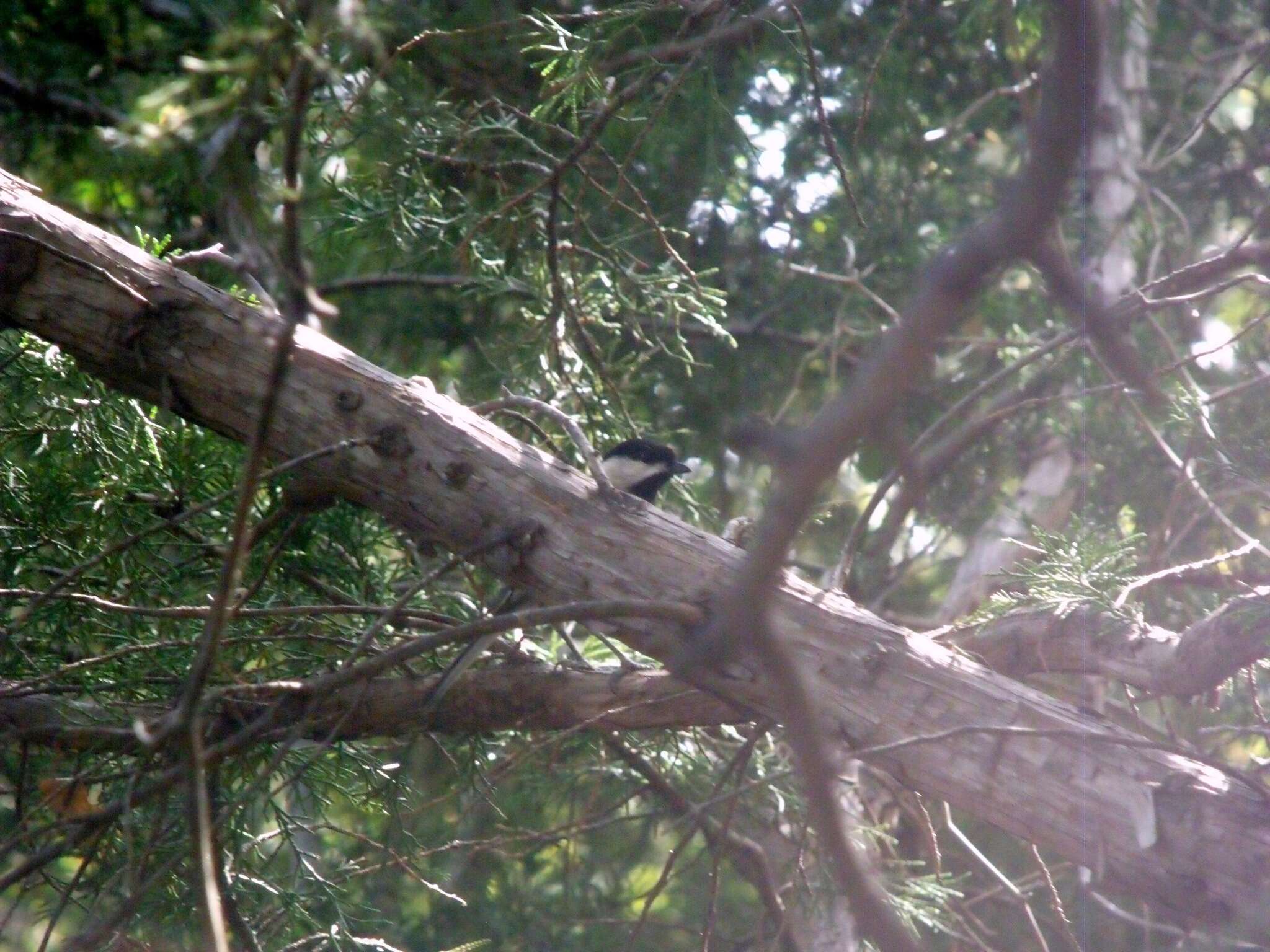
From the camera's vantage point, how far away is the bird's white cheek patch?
11.9 feet

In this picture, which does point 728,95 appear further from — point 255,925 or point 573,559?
point 255,925

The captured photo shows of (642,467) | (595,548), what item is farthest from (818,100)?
(595,548)

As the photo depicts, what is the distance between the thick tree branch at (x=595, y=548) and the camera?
2.27 m

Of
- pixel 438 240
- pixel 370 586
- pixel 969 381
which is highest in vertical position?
pixel 969 381

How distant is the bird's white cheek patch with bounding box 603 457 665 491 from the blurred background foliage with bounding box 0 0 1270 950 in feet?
0.61

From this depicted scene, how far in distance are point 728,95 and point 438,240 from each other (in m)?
1.56

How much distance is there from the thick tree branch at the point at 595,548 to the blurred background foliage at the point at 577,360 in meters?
0.30

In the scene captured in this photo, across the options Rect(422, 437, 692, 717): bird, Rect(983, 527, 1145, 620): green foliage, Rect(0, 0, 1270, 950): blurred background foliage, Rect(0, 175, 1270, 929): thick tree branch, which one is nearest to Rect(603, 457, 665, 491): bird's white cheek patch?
Rect(422, 437, 692, 717): bird

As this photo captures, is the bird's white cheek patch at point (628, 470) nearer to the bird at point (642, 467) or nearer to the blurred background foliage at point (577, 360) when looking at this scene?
the bird at point (642, 467)

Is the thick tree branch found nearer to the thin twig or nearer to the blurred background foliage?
the blurred background foliage

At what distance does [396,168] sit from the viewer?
3.60 m

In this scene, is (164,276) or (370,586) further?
(370,586)

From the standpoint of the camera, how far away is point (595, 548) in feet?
8.32

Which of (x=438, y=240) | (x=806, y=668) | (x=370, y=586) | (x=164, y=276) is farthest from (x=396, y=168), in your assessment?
(x=806, y=668)
